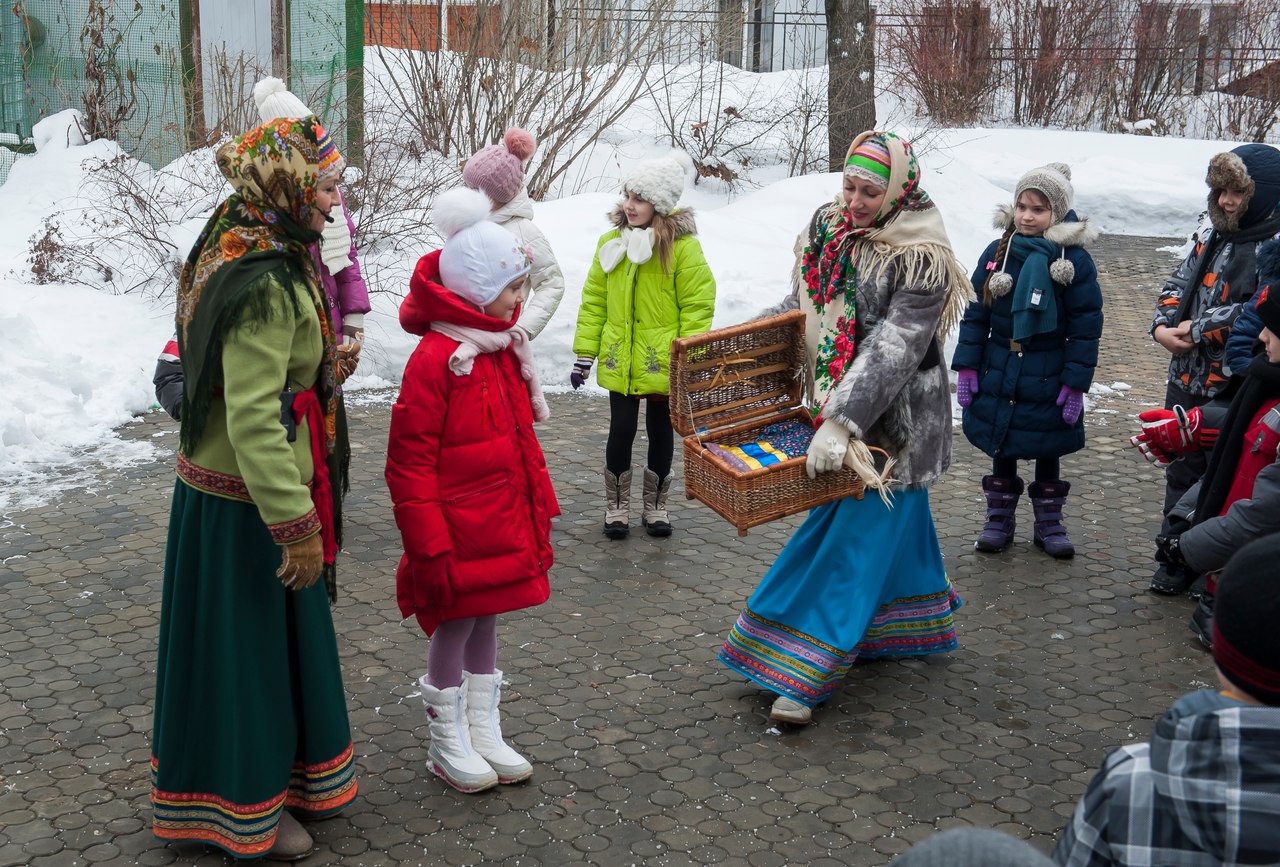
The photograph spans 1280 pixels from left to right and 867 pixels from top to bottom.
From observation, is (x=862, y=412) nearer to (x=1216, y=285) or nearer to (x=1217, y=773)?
(x=1216, y=285)

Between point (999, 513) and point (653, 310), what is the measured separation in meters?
1.98

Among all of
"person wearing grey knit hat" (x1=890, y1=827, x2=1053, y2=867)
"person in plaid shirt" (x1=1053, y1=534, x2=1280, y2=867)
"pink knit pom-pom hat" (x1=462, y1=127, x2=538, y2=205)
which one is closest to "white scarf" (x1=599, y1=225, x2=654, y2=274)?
"pink knit pom-pom hat" (x1=462, y1=127, x2=538, y2=205)

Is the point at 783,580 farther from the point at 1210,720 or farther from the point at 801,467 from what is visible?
the point at 1210,720

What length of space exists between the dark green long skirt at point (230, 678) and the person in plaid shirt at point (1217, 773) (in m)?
2.21

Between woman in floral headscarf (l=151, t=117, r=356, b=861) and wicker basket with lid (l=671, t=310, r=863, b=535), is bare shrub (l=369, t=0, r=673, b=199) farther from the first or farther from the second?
woman in floral headscarf (l=151, t=117, r=356, b=861)

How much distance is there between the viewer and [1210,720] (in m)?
1.85

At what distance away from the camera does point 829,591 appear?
4527 millimetres

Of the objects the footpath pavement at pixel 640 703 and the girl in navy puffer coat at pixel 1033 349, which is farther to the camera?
the girl in navy puffer coat at pixel 1033 349

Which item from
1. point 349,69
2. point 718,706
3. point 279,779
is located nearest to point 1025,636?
point 718,706

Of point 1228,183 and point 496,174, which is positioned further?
point 496,174

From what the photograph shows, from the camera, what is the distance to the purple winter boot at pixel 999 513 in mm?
6293

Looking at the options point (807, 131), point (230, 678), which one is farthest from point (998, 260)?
point (807, 131)

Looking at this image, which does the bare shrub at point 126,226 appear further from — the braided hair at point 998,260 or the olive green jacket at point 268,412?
the olive green jacket at point 268,412

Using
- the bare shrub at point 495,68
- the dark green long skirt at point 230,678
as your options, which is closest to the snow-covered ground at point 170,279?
the bare shrub at point 495,68
